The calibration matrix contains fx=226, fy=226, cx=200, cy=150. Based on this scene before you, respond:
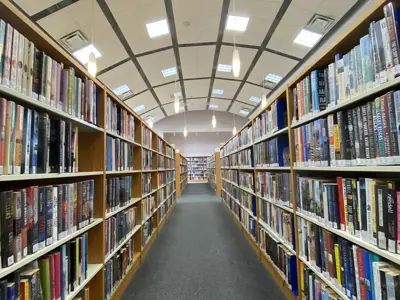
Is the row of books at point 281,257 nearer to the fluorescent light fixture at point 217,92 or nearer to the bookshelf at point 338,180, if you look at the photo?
the bookshelf at point 338,180

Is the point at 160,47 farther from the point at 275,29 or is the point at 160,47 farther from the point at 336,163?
the point at 336,163

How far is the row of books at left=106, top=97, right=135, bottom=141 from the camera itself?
73.3 inches

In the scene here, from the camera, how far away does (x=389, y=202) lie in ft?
2.94

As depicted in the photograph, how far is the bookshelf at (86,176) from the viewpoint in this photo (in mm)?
956

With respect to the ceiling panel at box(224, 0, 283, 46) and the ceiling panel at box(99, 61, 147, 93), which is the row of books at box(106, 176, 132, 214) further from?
the ceiling panel at box(99, 61, 147, 93)

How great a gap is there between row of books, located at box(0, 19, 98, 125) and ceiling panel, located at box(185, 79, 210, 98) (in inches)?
266

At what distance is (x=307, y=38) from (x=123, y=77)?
4.59 meters

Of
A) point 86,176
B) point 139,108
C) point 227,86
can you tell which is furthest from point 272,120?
point 139,108

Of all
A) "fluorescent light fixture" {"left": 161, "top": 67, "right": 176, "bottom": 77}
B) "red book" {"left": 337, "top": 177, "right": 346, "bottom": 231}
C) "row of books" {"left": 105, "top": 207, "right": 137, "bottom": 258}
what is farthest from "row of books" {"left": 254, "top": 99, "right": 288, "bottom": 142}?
"fluorescent light fixture" {"left": 161, "top": 67, "right": 176, "bottom": 77}

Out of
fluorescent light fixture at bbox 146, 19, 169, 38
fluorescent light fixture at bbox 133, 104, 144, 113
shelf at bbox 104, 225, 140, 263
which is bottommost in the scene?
shelf at bbox 104, 225, 140, 263

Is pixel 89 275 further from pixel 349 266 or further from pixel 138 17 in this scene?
pixel 138 17

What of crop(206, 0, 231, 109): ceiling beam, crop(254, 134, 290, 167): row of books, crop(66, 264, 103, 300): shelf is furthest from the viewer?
crop(206, 0, 231, 109): ceiling beam

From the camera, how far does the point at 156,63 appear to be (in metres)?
6.05

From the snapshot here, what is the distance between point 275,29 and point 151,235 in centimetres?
455
